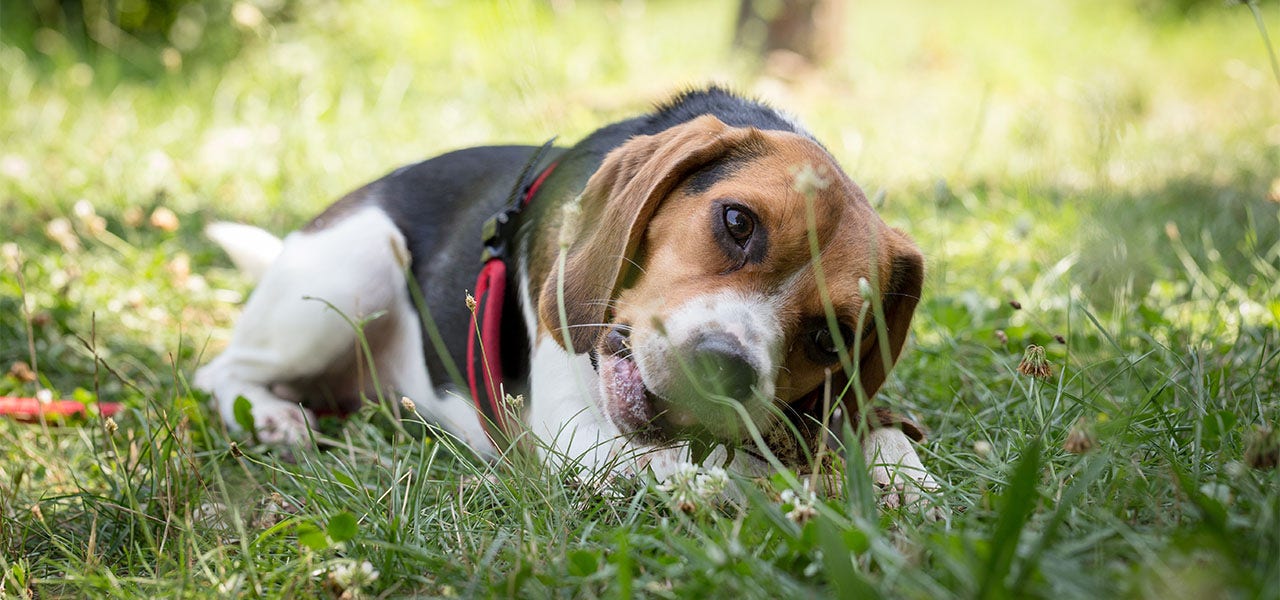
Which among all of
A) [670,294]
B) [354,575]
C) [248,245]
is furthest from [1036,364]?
[248,245]

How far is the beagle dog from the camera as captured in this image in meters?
2.54

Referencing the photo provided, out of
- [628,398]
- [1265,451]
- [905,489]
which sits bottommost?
[905,489]

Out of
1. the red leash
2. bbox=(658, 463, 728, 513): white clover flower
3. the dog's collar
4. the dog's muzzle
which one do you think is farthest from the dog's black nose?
the red leash

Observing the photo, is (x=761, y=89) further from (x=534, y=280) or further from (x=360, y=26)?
(x=534, y=280)

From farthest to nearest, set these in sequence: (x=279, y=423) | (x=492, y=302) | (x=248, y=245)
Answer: (x=248, y=245)
(x=279, y=423)
(x=492, y=302)

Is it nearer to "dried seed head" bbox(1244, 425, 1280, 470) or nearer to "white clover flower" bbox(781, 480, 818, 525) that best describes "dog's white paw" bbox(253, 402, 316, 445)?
"white clover flower" bbox(781, 480, 818, 525)

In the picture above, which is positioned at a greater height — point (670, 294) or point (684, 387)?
point (670, 294)

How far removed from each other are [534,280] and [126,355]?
80.2 inches

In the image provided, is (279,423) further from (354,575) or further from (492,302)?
(354,575)

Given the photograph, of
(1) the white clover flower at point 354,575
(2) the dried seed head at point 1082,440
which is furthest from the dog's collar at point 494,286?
(2) the dried seed head at point 1082,440

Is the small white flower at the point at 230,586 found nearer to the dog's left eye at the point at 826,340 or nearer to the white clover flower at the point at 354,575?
the white clover flower at the point at 354,575

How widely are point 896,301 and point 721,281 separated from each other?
64cm

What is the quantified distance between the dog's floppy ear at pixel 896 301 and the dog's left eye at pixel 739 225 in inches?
17.7

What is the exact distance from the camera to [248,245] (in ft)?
14.5
